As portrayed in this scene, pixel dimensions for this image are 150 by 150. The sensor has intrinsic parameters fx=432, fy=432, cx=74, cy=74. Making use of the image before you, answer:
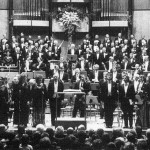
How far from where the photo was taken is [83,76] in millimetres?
12359

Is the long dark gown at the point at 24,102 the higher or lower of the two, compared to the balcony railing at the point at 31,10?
lower

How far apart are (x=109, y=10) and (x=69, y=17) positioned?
6.05ft

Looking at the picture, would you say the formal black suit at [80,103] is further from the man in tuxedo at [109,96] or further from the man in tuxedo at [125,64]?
the man in tuxedo at [125,64]

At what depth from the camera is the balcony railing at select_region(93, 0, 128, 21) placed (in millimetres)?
18125

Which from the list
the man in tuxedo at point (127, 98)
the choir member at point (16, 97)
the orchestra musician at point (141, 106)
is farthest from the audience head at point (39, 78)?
the orchestra musician at point (141, 106)

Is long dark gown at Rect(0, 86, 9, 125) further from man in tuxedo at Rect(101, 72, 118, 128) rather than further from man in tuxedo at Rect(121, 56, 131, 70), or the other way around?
man in tuxedo at Rect(121, 56, 131, 70)

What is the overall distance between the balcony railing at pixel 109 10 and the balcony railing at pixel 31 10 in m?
2.10

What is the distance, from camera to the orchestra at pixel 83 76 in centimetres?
1088

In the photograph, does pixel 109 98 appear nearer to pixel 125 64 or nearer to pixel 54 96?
pixel 54 96

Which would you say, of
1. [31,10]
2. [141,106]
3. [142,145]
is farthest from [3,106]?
[31,10]

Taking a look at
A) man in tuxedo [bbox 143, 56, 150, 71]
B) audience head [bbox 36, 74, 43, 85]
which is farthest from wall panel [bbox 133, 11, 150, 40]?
audience head [bbox 36, 74, 43, 85]

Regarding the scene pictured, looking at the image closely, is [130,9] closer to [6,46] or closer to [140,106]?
[6,46]

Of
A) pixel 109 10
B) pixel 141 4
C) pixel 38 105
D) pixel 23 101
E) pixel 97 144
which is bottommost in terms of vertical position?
pixel 97 144

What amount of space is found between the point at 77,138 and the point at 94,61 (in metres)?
8.86
